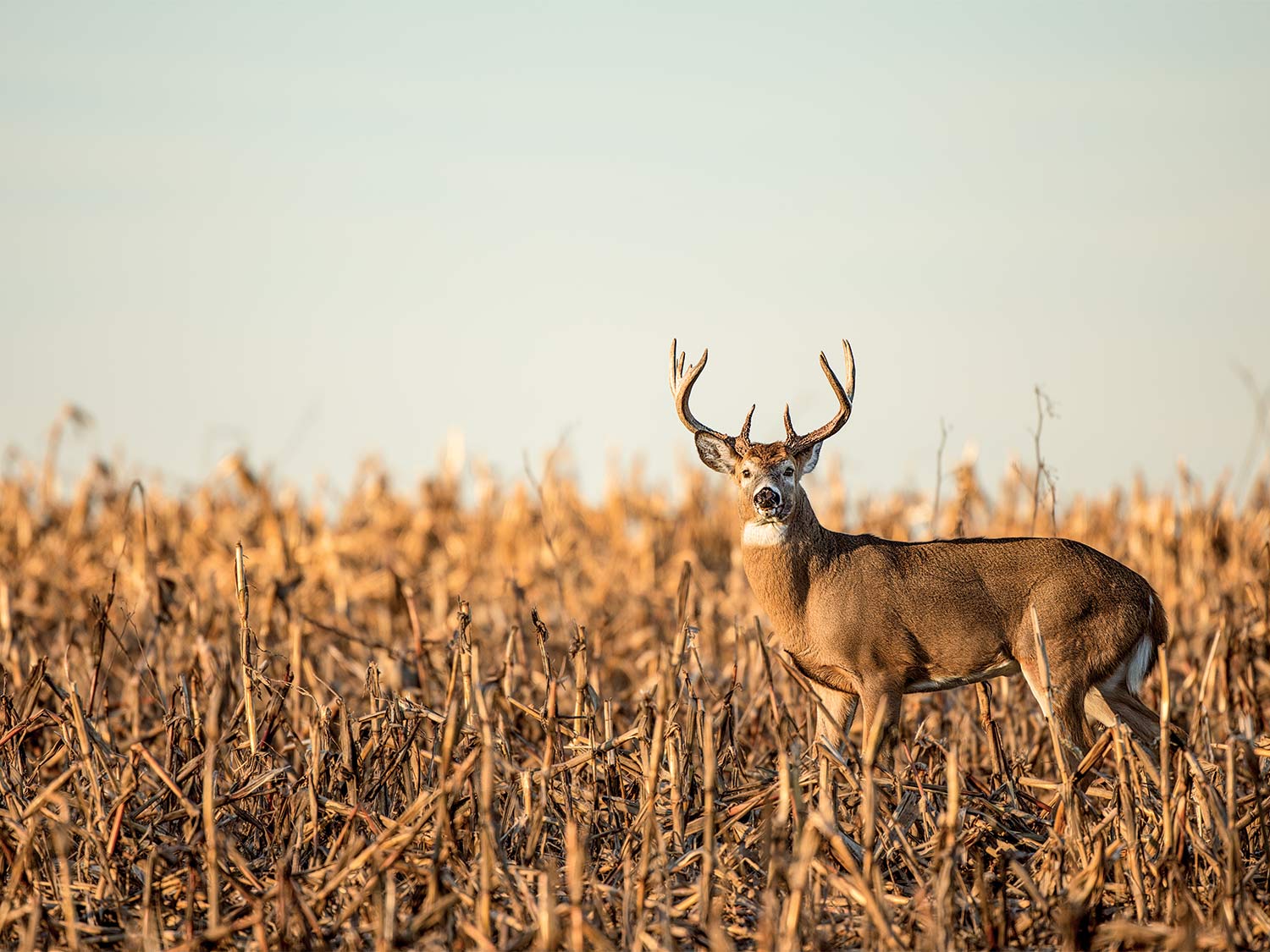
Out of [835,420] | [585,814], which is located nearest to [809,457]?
[835,420]

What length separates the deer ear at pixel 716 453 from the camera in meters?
6.99

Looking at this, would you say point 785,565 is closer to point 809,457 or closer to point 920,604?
point 809,457

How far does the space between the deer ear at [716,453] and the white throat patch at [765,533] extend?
291mm

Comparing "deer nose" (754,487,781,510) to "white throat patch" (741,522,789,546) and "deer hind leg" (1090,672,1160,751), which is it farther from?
"deer hind leg" (1090,672,1160,751)

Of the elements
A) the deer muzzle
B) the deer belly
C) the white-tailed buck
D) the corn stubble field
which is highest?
the deer muzzle

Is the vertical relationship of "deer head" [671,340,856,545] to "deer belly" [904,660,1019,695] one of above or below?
above

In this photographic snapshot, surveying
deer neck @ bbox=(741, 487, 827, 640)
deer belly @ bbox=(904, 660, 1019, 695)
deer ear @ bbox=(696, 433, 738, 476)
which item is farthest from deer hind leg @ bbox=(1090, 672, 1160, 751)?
deer ear @ bbox=(696, 433, 738, 476)

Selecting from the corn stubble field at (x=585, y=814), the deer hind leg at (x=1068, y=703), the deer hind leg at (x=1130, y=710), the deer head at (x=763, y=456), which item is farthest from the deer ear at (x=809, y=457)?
the deer hind leg at (x=1130, y=710)

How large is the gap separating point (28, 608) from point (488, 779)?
8294mm

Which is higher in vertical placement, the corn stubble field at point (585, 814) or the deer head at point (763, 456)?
the deer head at point (763, 456)

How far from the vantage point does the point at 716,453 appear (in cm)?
707

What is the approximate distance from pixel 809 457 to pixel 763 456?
0.29 meters

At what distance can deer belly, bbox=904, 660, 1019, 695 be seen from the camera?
6.78 m

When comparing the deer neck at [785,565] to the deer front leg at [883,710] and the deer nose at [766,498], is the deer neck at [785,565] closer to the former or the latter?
the deer nose at [766,498]
